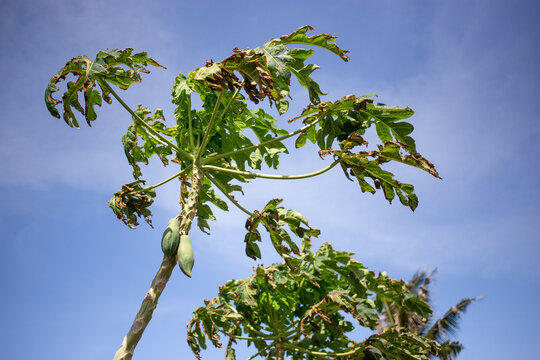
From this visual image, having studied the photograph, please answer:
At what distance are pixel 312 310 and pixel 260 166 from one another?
5.21 feet

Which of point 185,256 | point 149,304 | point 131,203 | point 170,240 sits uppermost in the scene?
point 131,203

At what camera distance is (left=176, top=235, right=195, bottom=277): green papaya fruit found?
111 inches

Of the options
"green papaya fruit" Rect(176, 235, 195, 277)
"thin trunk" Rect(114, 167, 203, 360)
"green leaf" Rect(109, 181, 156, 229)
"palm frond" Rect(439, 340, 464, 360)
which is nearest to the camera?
"thin trunk" Rect(114, 167, 203, 360)

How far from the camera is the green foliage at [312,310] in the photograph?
4348 millimetres

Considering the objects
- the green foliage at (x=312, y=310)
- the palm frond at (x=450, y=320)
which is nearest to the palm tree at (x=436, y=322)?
the palm frond at (x=450, y=320)

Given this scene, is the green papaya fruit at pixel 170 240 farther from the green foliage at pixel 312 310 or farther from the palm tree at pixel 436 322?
the palm tree at pixel 436 322

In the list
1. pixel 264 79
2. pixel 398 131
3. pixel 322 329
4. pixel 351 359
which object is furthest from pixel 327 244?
pixel 264 79

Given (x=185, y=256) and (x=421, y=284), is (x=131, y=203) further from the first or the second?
(x=421, y=284)

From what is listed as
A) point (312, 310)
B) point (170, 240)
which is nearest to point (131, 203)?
point (170, 240)

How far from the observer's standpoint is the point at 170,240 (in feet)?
9.57

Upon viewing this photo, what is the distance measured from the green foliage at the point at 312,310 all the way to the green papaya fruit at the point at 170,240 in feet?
5.42

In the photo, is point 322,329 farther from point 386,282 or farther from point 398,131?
point 398,131

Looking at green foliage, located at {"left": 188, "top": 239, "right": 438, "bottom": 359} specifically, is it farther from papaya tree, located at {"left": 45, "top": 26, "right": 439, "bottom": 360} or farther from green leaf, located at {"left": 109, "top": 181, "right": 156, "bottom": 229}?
green leaf, located at {"left": 109, "top": 181, "right": 156, "bottom": 229}

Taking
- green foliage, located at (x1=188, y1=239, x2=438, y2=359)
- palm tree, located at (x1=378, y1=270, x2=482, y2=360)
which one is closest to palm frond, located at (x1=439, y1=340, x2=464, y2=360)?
palm tree, located at (x1=378, y1=270, x2=482, y2=360)
